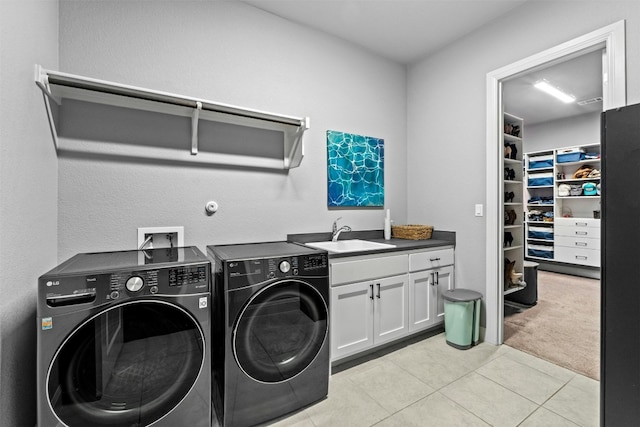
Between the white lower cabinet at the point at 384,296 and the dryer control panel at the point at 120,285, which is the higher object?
the dryer control panel at the point at 120,285

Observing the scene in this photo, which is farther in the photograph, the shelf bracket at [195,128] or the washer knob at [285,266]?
the shelf bracket at [195,128]

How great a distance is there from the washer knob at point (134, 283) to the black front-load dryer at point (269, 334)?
365mm

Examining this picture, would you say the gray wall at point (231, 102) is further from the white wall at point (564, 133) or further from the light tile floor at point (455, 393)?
the white wall at point (564, 133)

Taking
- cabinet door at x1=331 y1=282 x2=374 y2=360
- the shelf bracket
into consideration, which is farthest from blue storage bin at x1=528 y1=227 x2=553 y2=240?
the shelf bracket

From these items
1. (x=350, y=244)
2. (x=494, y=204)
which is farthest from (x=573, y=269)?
(x=350, y=244)

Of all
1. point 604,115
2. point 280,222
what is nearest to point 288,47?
point 280,222

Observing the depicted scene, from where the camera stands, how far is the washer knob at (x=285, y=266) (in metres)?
1.57

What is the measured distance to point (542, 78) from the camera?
3.52 meters

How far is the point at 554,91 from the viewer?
3.97 meters

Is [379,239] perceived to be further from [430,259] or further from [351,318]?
[351,318]

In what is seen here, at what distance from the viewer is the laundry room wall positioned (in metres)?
1.69

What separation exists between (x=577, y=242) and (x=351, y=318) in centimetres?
488

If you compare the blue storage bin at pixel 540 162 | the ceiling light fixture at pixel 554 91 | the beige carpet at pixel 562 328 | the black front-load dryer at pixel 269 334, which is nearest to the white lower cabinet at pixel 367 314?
the black front-load dryer at pixel 269 334

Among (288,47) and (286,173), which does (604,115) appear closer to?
(286,173)
